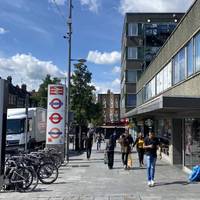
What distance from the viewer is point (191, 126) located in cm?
2044

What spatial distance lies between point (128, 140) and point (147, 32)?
44437mm

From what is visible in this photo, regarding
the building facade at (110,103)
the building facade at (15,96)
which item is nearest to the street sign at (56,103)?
the building facade at (15,96)

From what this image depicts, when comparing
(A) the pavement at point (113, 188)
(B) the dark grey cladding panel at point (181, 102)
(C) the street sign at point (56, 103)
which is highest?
(C) the street sign at point (56, 103)

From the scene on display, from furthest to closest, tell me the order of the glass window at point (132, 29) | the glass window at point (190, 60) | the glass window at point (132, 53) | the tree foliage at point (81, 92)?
the glass window at point (132, 53) < the glass window at point (132, 29) < the tree foliage at point (81, 92) < the glass window at point (190, 60)

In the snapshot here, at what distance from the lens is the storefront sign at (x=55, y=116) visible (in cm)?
2564

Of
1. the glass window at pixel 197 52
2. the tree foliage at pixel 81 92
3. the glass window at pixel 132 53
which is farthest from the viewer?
the glass window at pixel 132 53

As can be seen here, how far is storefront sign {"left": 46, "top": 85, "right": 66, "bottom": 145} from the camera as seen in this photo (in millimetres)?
25641

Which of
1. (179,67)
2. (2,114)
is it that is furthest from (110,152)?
(2,114)

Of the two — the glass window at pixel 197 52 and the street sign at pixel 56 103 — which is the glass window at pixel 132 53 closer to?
the street sign at pixel 56 103

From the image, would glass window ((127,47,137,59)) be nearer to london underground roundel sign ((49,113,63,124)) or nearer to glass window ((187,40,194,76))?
london underground roundel sign ((49,113,63,124))

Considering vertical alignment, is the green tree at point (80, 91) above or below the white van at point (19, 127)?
above

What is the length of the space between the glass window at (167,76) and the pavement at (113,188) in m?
6.71

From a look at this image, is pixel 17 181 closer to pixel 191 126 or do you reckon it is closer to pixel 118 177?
pixel 118 177

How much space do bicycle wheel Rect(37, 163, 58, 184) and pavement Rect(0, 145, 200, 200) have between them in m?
0.28
